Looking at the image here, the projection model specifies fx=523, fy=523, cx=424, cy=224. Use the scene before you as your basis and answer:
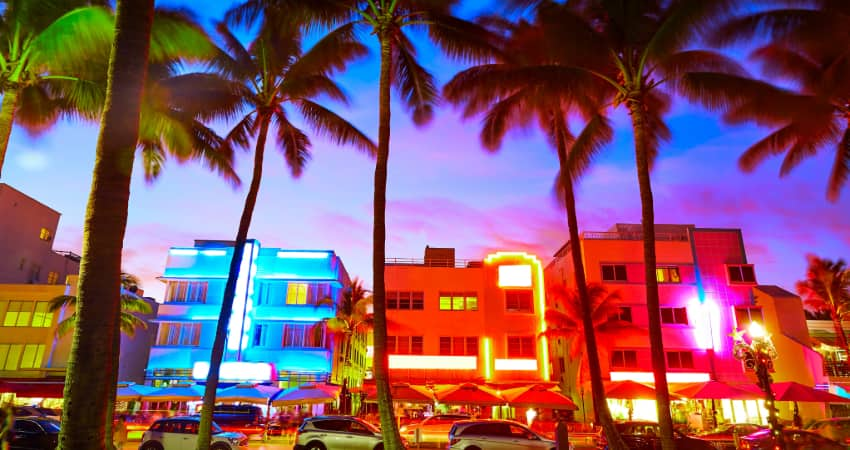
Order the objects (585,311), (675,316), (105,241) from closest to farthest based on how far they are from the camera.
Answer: (105,241) → (585,311) → (675,316)

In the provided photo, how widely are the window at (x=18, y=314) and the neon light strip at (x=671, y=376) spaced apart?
45.2 metres

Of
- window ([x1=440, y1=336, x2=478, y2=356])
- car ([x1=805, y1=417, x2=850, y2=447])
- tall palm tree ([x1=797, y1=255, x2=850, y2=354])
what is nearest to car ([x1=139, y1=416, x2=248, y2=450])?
window ([x1=440, y1=336, x2=478, y2=356])

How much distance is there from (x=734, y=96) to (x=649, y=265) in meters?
5.95

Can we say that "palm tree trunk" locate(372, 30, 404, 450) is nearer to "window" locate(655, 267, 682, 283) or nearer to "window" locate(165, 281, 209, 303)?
"window" locate(655, 267, 682, 283)

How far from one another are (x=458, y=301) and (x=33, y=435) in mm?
24965

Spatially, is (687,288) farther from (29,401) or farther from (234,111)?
(29,401)

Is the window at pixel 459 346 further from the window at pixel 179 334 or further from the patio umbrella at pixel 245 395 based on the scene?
the window at pixel 179 334

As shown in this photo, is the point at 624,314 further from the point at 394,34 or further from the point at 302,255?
the point at 394,34

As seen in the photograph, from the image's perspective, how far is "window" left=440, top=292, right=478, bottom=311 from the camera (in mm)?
37469

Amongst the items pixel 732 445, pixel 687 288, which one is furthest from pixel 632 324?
pixel 732 445

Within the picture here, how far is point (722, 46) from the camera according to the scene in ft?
54.7

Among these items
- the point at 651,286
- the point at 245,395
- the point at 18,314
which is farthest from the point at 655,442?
the point at 18,314

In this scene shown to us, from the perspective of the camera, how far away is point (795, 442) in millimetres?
22000

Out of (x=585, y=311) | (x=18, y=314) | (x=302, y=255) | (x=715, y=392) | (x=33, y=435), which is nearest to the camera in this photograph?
(x=33, y=435)
